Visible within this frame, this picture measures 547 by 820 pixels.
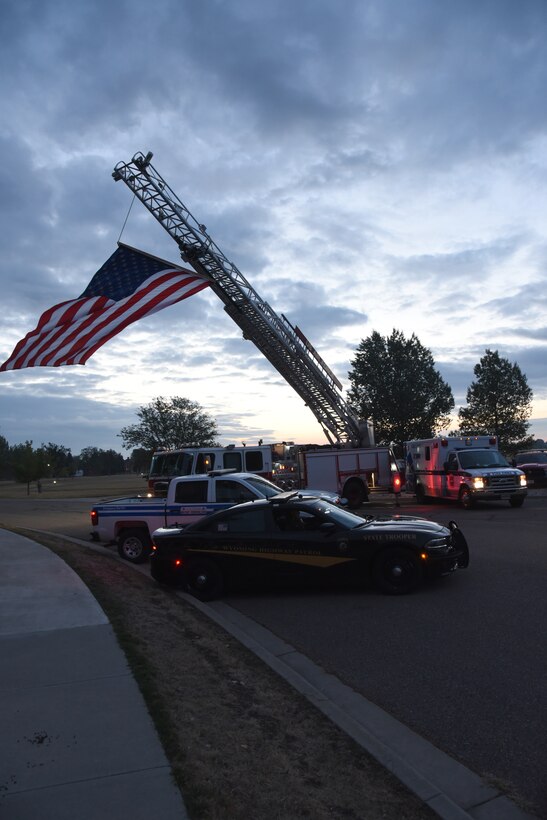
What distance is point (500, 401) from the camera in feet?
168

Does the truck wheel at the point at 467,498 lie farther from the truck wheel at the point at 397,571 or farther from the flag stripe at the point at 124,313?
the truck wheel at the point at 397,571

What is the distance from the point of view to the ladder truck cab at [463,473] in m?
20.3

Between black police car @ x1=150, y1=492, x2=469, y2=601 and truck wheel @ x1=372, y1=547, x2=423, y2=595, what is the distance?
0.04 ft

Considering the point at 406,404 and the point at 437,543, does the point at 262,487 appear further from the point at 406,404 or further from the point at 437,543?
the point at 406,404

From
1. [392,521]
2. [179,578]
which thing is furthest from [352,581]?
[179,578]

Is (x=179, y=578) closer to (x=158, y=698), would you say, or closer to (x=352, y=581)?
(x=352, y=581)

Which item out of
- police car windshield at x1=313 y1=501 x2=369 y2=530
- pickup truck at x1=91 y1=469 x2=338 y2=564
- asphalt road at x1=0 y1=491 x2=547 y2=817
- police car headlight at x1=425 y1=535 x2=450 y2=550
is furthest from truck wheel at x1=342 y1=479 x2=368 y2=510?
police car headlight at x1=425 y1=535 x2=450 y2=550

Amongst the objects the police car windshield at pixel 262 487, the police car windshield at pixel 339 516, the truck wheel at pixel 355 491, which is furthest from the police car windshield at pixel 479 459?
the police car windshield at pixel 339 516

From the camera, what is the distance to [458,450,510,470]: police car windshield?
21297mm

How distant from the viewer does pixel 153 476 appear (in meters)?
19.3

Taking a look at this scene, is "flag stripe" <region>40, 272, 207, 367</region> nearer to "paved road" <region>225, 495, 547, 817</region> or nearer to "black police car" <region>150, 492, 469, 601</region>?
"black police car" <region>150, 492, 469, 601</region>

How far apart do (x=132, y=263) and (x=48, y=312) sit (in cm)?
197

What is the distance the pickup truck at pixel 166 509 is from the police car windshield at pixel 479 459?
1067 centimetres

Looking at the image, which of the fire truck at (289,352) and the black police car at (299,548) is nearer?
the black police car at (299,548)
